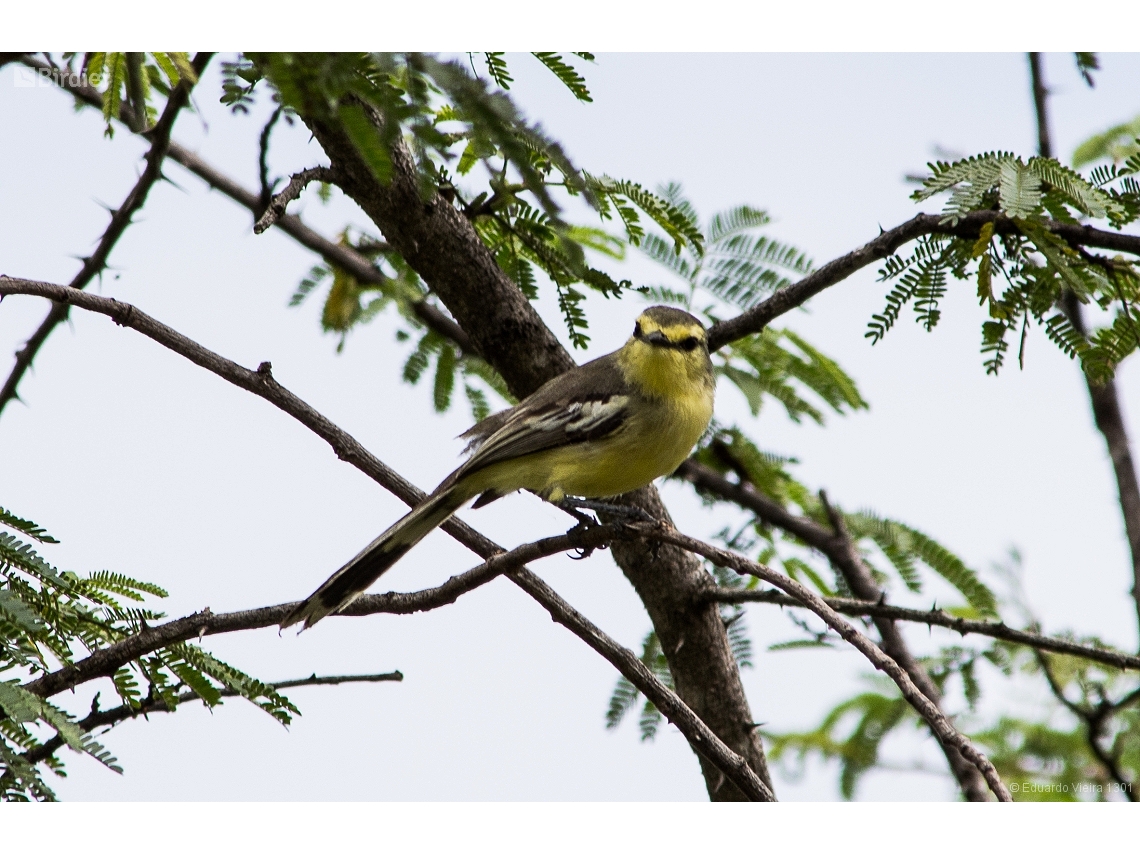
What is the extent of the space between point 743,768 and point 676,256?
2828 mm

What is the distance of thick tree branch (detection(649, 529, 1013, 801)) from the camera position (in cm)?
287

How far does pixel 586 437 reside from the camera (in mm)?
4738

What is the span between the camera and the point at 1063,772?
21.4ft

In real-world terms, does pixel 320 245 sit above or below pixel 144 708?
above

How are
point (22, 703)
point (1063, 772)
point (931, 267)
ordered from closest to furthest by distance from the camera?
point (22, 703) < point (931, 267) < point (1063, 772)

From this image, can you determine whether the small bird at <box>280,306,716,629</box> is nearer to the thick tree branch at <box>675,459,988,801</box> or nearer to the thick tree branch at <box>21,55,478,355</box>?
the thick tree branch at <box>675,459,988,801</box>

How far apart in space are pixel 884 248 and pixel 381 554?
2.32 meters

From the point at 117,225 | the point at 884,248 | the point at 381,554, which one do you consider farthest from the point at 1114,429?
the point at 117,225

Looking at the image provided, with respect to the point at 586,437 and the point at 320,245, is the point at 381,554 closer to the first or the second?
the point at 586,437

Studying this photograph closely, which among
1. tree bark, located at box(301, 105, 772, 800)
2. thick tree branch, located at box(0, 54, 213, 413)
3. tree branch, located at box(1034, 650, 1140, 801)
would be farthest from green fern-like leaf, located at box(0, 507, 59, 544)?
tree branch, located at box(1034, 650, 1140, 801)

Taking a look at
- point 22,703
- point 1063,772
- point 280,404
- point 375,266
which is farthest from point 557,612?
point 1063,772

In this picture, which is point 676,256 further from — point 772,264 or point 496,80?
point 496,80

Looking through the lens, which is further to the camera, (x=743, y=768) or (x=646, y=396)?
(x=646, y=396)

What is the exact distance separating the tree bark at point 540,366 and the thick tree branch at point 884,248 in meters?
0.90
